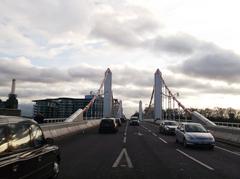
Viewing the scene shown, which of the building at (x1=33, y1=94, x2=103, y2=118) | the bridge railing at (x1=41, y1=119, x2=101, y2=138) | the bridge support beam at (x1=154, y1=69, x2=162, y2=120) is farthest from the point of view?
the bridge support beam at (x1=154, y1=69, x2=162, y2=120)

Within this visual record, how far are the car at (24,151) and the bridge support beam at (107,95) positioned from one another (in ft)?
282

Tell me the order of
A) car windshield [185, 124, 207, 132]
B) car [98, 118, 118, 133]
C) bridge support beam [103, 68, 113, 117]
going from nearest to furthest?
car windshield [185, 124, 207, 132] < car [98, 118, 118, 133] < bridge support beam [103, 68, 113, 117]

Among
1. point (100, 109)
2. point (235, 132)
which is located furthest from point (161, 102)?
point (235, 132)

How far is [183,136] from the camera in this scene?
21703 millimetres

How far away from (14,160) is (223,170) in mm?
7962

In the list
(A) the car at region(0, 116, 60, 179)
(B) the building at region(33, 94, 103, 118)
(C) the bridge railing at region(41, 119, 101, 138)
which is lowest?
(A) the car at region(0, 116, 60, 179)

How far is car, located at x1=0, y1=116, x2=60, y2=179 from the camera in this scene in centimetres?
590

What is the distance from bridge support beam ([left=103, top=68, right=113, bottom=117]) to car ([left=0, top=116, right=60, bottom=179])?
8583 cm

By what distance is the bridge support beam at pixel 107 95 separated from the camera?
95.9 metres

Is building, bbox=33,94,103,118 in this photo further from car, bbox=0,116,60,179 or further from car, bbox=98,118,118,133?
car, bbox=0,116,60,179

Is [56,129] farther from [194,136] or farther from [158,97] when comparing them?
[158,97]

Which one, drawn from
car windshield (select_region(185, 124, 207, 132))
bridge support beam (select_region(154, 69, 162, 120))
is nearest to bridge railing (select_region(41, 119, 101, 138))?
car windshield (select_region(185, 124, 207, 132))

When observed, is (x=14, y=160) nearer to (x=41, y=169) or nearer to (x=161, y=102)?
(x=41, y=169)

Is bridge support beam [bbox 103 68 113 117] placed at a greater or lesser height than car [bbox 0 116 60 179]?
greater
